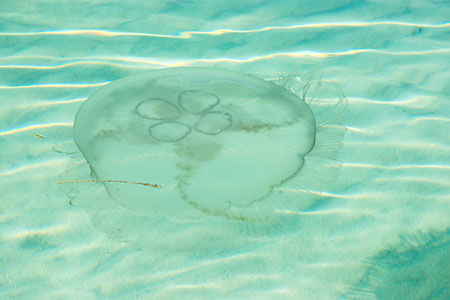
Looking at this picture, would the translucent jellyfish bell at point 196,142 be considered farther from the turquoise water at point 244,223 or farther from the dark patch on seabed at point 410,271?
the dark patch on seabed at point 410,271

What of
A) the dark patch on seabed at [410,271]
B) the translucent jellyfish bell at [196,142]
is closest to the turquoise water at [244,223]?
the dark patch on seabed at [410,271]

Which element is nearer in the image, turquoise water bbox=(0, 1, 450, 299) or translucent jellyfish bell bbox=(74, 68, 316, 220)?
turquoise water bbox=(0, 1, 450, 299)

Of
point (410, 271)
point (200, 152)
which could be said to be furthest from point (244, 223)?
point (410, 271)

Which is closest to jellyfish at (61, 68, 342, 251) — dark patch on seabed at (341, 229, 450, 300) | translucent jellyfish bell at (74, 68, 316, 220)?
translucent jellyfish bell at (74, 68, 316, 220)

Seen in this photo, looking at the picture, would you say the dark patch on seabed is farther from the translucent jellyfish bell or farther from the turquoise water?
the translucent jellyfish bell

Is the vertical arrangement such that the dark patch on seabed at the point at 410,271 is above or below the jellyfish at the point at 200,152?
below

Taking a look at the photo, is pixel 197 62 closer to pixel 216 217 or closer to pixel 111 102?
pixel 111 102

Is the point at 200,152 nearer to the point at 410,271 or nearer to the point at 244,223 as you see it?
the point at 244,223

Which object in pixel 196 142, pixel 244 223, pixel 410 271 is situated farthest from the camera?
pixel 196 142
